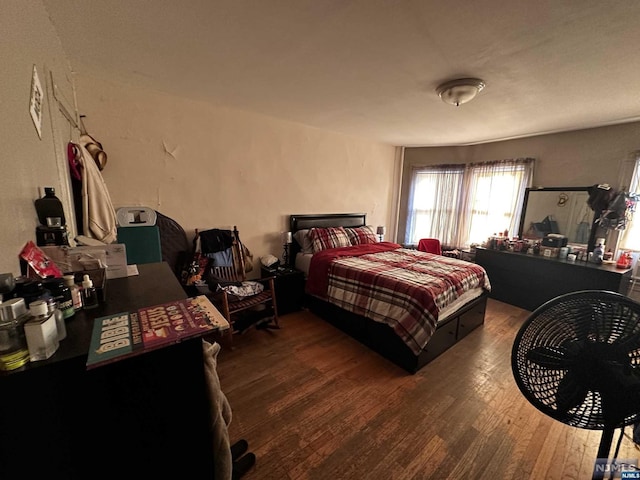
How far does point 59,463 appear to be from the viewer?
62 cm

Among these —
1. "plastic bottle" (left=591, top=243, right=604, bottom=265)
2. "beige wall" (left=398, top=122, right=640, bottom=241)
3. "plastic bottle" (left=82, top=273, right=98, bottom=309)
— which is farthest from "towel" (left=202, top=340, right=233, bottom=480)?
"beige wall" (left=398, top=122, right=640, bottom=241)

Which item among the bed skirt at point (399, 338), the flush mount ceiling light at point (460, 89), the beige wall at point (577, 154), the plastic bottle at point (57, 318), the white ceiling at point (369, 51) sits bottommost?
the bed skirt at point (399, 338)

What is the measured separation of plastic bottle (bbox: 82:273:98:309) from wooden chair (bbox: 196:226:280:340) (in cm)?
137

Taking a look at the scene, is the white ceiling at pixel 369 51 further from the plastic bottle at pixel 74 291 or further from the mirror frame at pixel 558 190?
the plastic bottle at pixel 74 291

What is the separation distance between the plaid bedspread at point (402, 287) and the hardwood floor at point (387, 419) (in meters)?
0.40

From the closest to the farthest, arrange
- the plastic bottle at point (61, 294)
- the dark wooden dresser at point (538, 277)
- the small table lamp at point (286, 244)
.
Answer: the plastic bottle at point (61, 294) → the dark wooden dresser at point (538, 277) → the small table lamp at point (286, 244)

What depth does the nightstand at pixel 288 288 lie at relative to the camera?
302 centimetres

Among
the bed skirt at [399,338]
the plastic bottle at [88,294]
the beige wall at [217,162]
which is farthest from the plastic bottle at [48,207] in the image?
the bed skirt at [399,338]

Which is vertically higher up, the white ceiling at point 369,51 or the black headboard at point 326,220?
the white ceiling at point 369,51

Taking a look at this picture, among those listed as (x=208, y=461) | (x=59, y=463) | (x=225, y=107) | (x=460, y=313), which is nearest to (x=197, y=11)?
(x=225, y=107)

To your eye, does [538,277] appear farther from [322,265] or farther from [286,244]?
[286,244]

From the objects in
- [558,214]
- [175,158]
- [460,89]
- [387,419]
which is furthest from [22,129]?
→ [558,214]

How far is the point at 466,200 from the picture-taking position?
422 centimetres

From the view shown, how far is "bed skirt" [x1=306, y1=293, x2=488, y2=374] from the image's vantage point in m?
2.14
